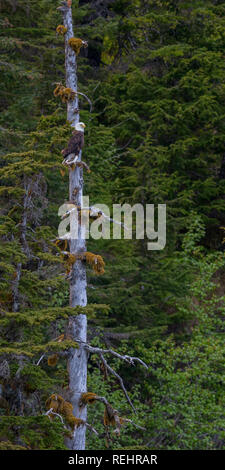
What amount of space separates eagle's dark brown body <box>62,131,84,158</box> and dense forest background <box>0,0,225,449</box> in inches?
6.4

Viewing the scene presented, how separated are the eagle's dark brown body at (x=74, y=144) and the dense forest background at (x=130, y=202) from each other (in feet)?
0.54

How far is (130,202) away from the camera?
16016 mm

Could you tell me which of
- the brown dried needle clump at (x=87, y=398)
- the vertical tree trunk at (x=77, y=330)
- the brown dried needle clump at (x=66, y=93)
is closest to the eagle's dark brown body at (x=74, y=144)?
the vertical tree trunk at (x=77, y=330)

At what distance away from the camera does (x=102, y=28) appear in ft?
58.8

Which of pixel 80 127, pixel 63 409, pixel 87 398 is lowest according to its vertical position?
pixel 63 409

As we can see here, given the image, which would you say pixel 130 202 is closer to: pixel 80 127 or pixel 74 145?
pixel 80 127

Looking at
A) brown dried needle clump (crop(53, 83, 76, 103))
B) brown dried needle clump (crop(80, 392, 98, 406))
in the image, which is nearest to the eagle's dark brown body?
brown dried needle clump (crop(53, 83, 76, 103))

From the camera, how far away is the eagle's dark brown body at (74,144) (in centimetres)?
1040

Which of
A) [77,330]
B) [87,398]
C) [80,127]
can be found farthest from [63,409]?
[80,127]

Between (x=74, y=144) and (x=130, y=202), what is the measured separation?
574cm

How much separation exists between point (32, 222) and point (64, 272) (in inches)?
45.6

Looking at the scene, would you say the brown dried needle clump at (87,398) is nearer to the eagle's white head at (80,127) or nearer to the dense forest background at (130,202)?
the dense forest background at (130,202)

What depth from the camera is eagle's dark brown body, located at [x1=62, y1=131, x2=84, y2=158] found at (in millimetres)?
10403
